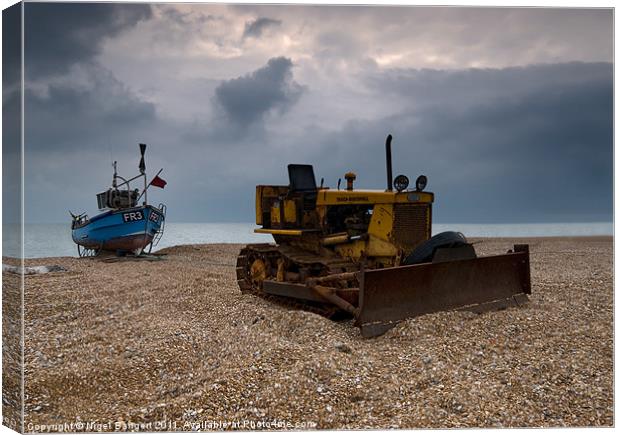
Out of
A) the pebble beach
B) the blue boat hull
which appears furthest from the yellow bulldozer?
the blue boat hull

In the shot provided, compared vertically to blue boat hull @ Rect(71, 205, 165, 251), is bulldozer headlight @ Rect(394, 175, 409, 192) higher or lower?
higher

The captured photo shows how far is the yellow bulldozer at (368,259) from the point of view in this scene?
282 inches

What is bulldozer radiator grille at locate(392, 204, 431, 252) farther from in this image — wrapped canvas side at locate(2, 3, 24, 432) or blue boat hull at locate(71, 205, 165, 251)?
blue boat hull at locate(71, 205, 165, 251)

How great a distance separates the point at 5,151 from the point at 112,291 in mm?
6432

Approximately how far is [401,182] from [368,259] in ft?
4.35

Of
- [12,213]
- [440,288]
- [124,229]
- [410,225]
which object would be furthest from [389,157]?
[124,229]

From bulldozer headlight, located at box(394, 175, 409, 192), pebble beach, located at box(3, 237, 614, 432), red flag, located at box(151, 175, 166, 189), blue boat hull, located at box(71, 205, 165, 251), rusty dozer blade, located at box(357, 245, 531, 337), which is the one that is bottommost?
pebble beach, located at box(3, 237, 614, 432)

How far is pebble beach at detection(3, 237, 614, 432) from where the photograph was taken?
496cm

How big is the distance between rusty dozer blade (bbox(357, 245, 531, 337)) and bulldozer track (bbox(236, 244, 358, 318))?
1090 mm

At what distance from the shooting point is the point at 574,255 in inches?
736

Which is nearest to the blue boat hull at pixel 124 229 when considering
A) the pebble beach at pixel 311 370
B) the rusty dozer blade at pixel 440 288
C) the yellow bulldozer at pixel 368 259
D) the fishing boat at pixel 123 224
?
the fishing boat at pixel 123 224

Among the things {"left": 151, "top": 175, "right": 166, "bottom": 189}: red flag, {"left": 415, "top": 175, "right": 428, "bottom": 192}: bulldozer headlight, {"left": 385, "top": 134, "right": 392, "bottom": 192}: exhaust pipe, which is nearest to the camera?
{"left": 385, "top": 134, "right": 392, "bottom": 192}: exhaust pipe

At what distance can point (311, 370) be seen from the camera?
5.55 metres

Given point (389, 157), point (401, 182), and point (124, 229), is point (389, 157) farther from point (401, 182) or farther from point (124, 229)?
point (124, 229)
